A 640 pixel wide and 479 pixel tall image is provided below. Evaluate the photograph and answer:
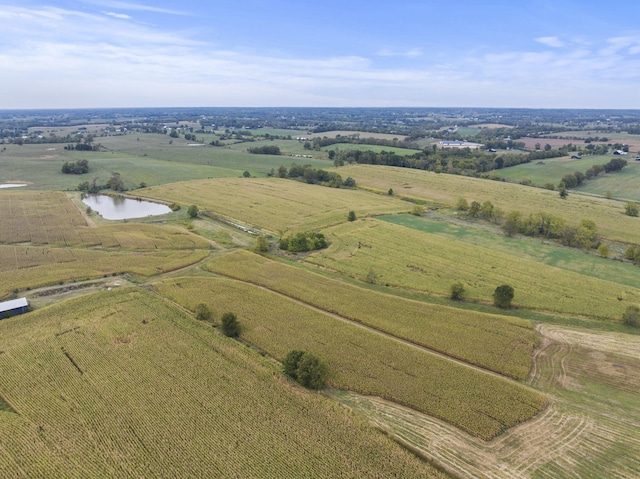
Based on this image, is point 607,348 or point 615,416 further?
point 607,348

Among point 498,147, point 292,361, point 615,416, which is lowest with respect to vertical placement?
point 615,416

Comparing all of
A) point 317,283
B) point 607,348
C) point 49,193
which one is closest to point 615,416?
point 607,348

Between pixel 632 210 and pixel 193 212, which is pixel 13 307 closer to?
pixel 193 212

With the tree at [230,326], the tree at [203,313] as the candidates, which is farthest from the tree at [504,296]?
the tree at [203,313]

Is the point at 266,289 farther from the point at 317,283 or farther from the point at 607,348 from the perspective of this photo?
the point at 607,348

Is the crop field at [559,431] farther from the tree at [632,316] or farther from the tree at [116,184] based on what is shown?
the tree at [116,184]
